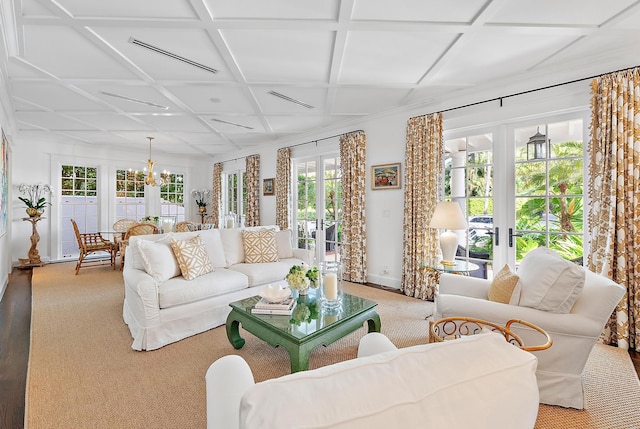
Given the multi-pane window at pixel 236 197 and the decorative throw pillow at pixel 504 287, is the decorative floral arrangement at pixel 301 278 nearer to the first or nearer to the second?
the decorative throw pillow at pixel 504 287

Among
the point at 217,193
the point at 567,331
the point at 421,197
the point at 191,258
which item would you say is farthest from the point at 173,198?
the point at 567,331

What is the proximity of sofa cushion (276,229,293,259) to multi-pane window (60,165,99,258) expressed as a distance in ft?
17.8

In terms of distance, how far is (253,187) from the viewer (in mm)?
6828

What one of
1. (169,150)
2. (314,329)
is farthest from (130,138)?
(314,329)

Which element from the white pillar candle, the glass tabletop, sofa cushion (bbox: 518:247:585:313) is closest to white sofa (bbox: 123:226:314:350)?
the glass tabletop

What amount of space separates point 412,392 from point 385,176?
414cm

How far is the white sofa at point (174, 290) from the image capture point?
2535 millimetres

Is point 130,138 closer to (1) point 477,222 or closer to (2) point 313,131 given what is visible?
(2) point 313,131

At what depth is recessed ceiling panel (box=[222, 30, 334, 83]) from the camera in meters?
2.47

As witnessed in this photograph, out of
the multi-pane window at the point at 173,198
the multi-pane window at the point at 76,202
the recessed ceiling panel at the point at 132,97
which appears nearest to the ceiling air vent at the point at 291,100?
the recessed ceiling panel at the point at 132,97

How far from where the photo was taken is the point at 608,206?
2.71 meters

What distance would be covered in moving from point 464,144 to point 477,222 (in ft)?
3.45

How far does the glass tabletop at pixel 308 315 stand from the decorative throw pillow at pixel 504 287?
0.92 m

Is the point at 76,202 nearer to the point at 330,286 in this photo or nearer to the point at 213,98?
the point at 213,98
